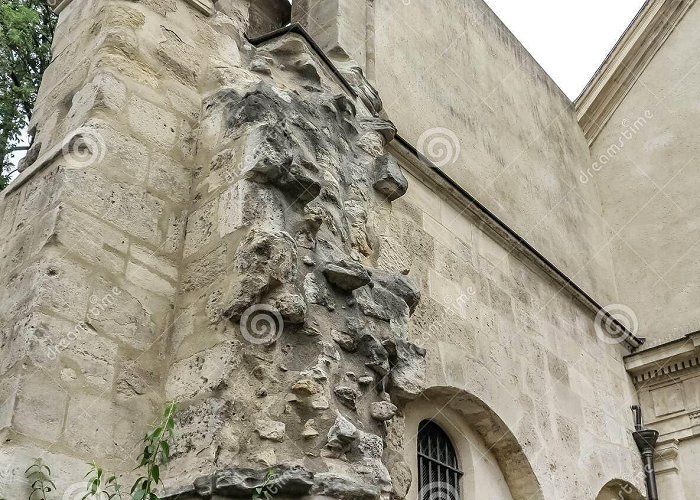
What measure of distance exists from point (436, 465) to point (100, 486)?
306cm

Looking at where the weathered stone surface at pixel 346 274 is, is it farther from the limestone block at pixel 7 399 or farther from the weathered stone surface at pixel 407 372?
the limestone block at pixel 7 399

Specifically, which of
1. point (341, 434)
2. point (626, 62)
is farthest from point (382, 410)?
point (626, 62)

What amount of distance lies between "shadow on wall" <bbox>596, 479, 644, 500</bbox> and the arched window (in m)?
1.94

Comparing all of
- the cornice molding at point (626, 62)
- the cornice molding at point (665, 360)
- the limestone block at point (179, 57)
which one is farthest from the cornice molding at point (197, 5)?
the cornice molding at point (626, 62)

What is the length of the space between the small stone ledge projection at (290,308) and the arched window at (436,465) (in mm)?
1087

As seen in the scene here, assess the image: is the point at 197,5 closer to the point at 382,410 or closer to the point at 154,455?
the point at 382,410

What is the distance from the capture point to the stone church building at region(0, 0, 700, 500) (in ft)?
10.5

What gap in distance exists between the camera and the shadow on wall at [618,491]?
7.14 metres

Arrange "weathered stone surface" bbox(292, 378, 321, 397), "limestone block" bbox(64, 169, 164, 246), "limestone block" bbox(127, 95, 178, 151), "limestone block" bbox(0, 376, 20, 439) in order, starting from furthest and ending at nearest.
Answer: "limestone block" bbox(127, 95, 178, 151) < "limestone block" bbox(64, 169, 164, 246) < "weathered stone surface" bbox(292, 378, 321, 397) < "limestone block" bbox(0, 376, 20, 439)

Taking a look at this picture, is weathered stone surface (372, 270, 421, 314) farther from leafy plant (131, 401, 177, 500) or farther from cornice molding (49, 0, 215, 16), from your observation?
cornice molding (49, 0, 215, 16)

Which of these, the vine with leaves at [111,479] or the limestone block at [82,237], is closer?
the vine with leaves at [111,479]

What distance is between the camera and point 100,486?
9.89 ft

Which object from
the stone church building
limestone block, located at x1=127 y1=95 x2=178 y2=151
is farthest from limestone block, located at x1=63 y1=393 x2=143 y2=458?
limestone block, located at x1=127 y1=95 x2=178 y2=151

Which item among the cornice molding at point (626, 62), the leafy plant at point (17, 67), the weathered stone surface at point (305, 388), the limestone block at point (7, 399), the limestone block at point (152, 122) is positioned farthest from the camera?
the cornice molding at point (626, 62)
